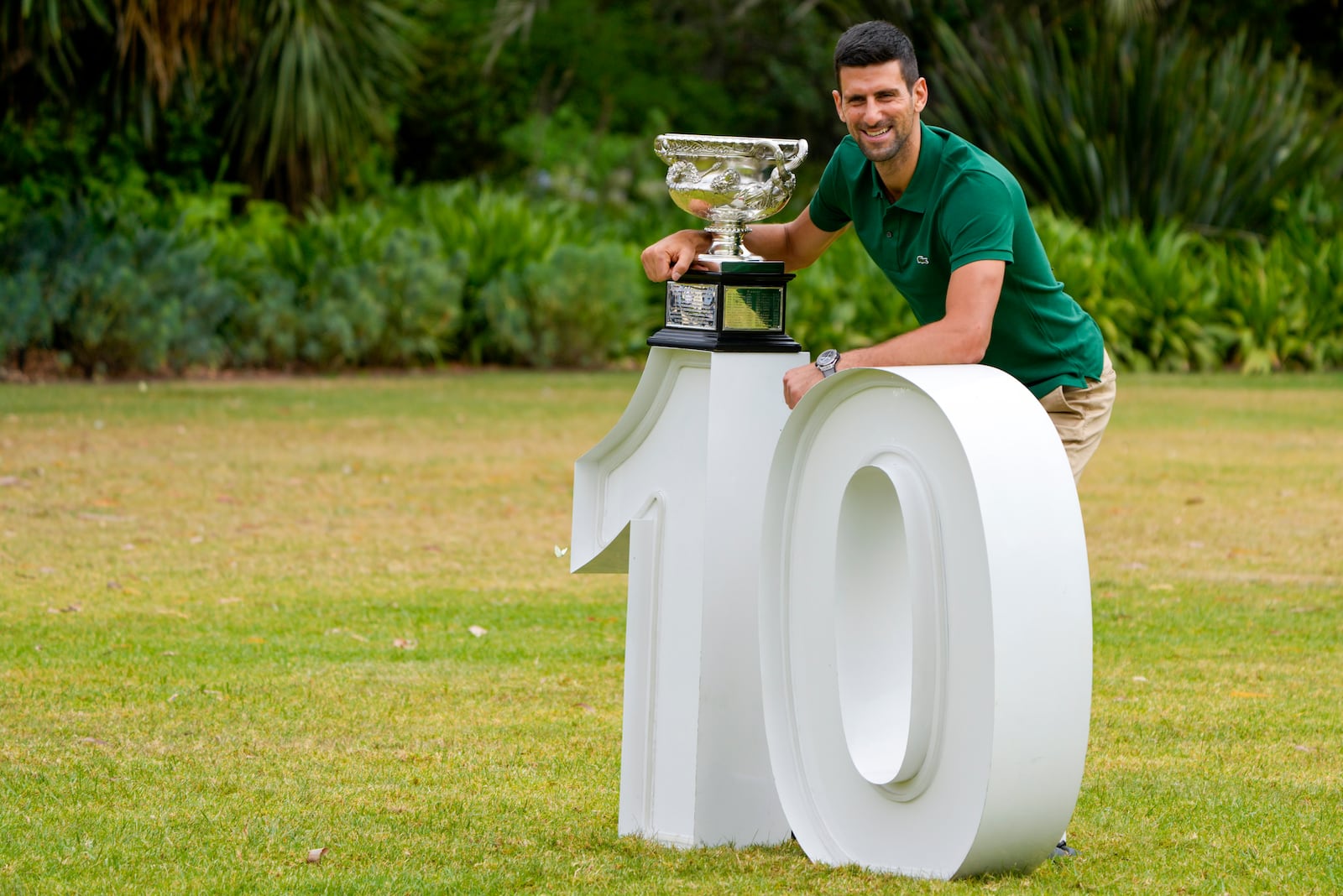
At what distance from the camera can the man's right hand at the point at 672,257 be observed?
4027mm

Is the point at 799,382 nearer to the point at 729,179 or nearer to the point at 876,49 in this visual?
the point at 729,179

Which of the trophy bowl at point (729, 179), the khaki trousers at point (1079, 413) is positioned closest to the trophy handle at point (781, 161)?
the trophy bowl at point (729, 179)

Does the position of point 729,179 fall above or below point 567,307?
above

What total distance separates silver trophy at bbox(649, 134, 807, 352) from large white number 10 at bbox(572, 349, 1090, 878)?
60mm

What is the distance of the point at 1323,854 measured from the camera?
3881mm

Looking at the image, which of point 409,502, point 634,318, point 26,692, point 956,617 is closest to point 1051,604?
point 956,617

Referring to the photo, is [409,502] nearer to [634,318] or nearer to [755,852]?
[755,852]

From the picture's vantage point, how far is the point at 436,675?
5.79m

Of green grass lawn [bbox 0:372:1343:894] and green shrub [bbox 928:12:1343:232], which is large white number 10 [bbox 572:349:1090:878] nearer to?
green grass lawn [bbox 0:372:1343:894]

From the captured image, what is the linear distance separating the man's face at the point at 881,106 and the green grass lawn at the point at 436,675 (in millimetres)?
1577

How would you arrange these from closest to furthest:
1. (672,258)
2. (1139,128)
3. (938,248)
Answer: (938,248), (672,258), (1139,128)

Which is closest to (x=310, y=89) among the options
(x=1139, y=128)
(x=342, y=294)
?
(x=342, y=294)

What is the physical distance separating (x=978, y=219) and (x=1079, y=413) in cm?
75

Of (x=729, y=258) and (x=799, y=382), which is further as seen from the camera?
(x=729, y=258)
